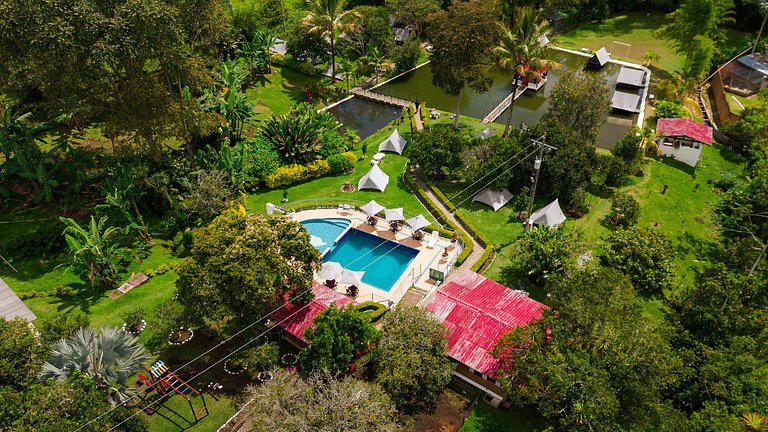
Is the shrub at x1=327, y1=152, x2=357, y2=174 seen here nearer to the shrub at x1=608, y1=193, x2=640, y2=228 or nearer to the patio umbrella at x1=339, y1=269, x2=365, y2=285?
the patio umbrella at x1=339, y1=269, x2=365, y2=285

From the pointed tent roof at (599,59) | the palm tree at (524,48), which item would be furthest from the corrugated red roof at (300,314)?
the pointed tent roof at (599,59)

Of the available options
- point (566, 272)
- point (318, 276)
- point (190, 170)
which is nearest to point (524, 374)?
point (566, 272)

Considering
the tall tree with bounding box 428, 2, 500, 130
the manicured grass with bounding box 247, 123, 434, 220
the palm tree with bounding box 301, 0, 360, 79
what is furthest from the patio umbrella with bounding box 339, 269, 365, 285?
the palm tree with bounding box 301, 0, 360, 79

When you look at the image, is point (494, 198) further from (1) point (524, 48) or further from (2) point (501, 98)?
(2) point (501, 98)

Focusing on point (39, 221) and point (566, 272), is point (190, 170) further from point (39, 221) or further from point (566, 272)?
point (566, 272)

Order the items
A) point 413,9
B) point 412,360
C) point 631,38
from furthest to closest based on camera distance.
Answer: point 631,38
point 413,9
point 412,360

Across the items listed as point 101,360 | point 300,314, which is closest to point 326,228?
point 300,314
